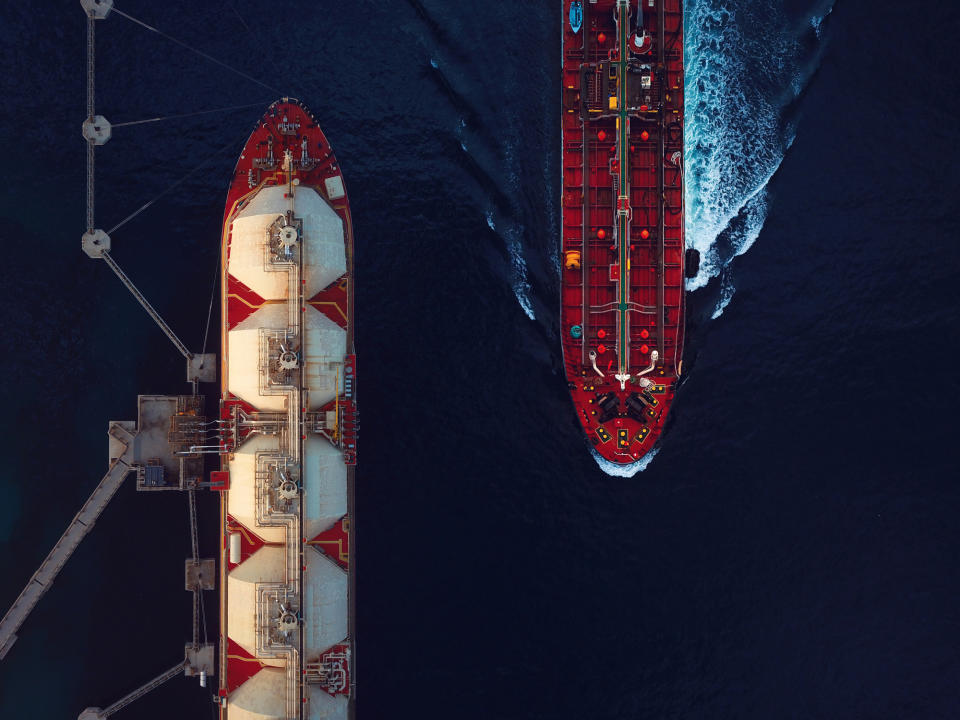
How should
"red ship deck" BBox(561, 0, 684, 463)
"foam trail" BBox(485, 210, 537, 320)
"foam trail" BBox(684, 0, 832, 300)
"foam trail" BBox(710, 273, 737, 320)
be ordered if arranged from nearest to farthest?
1. "red ship deck" BBox(561, 0, 684, 463)
2. "foam trail" BBox(485, 210, 537, 320)
3. "foam trail" BBox(710, 273, 737, 320)
4. "foam trail" BBox(684, 0, 832, 300)

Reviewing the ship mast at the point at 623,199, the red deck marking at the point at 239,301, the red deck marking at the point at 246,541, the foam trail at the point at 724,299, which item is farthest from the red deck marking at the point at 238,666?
the foam trail at the point at 724,299

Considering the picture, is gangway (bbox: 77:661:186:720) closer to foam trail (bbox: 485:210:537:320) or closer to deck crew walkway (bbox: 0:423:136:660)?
deck crew walkway (bbox: 0:423:136:660)

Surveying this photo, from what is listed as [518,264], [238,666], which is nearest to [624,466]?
[518,264]

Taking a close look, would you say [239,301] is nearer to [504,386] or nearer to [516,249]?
[504,386]

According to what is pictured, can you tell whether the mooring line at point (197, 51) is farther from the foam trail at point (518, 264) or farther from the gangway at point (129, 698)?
the gangway at point (129, 698)

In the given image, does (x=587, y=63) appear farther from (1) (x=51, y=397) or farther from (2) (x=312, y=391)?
(1) (x=51, y=397)

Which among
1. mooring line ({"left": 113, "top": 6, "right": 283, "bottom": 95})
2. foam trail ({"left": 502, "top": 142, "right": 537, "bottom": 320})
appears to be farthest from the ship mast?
mooring line ({"left": 113, "top": 6, "right": 283, "bottom": 95})
